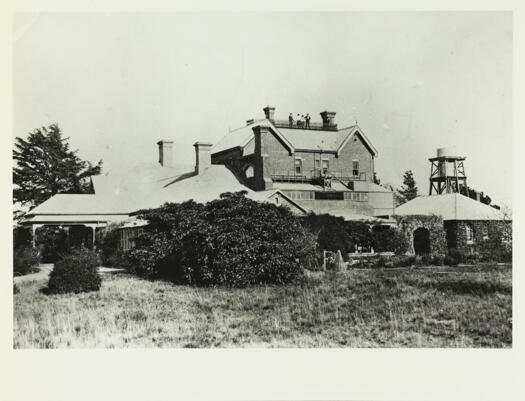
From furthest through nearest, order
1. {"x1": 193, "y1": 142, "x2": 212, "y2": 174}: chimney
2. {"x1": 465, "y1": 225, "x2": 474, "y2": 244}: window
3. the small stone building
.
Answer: {"x1": 193, "y1": 142, "x2": 212, "y2": 174}: chimney → {"x1": 465, "y1": 225, "x2": 474, "y2": 244}: window → the small stone building

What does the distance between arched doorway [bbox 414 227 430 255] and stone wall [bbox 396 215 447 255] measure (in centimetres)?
47

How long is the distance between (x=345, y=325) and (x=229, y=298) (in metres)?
4.67

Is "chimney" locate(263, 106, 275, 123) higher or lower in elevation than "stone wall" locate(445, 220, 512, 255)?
higher

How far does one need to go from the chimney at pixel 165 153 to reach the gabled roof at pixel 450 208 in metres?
16.1

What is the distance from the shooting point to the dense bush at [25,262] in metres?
24.7

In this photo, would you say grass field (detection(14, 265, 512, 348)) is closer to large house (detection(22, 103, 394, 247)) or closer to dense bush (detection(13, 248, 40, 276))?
dense bush (detection(13, 248, 40, 276))

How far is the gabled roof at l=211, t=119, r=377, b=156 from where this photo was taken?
1847 inches

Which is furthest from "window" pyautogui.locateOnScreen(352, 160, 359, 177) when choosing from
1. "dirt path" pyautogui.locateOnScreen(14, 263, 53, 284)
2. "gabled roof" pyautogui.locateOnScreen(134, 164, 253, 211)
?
"dirt path" pyautogui.locateOnScreen(14, 263, 53, 284)

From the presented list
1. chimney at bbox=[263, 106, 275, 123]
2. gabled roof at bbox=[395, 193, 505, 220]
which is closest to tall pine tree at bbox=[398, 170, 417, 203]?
gabled roof at bbox=[395, 193, 505, 220]

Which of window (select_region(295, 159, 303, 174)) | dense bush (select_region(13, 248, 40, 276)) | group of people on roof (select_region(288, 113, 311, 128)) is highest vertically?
group of people on roof (select_region(288, 113, 311, 128))

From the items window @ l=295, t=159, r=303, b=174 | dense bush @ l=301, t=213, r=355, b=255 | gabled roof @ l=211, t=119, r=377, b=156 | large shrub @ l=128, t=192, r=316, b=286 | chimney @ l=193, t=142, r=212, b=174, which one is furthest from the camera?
gabled roof @ l=211, t=119, r=377, b=156

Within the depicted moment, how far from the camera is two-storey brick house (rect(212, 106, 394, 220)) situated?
1674 inches

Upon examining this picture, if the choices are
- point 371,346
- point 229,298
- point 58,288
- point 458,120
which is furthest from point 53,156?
point 371,346

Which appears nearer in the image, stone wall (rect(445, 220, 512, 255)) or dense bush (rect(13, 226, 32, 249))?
dense bush (rect(13, 226, 32, 249))
